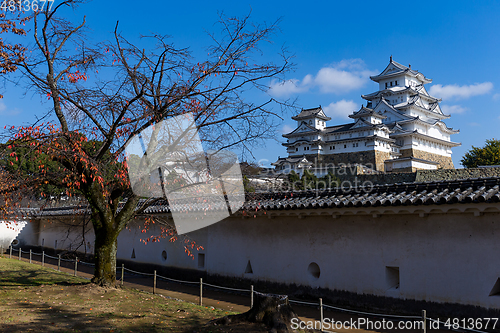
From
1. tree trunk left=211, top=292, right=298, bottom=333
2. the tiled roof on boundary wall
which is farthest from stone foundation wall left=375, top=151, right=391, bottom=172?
tree trunk left=211, top=292, right=298, bottom=333

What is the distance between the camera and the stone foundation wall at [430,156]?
4749 cm

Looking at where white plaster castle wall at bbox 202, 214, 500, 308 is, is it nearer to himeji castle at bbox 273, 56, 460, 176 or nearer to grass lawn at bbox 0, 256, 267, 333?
grass lawn at bbox 0, 256, 267, 333

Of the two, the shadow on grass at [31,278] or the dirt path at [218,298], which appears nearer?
the dirt path at [218,298]

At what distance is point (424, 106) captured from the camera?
52062 mm

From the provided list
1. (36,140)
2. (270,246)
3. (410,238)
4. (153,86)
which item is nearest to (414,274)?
(410,238)

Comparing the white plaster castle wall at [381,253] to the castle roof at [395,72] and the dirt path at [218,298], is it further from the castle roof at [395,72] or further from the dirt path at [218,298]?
the castle roof at [395,72]

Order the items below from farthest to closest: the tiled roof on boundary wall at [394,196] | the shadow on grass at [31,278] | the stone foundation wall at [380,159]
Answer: the stone foundation wall at [380,159] → the shadow on grass at [31,278] → the tiled roof on boundary wall at [394,196]

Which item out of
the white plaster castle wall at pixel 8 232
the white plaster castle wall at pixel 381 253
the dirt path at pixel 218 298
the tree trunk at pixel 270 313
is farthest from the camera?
the white plaster castle wall at pixel 8 232

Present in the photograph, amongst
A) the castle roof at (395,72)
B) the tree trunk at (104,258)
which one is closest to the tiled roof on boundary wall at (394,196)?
the tree trunk at (104,258)

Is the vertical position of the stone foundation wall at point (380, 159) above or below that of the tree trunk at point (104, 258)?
above

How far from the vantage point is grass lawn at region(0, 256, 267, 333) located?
20.8 feet

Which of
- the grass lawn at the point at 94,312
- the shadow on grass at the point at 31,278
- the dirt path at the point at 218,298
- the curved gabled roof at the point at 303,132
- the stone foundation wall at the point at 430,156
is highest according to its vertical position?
the curved gabled roof at the point at 303,132

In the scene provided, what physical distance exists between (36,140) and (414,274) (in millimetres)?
8699

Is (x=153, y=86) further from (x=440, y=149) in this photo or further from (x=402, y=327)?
(x=440, y=149)
